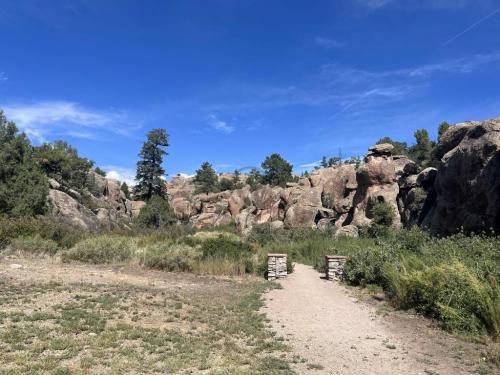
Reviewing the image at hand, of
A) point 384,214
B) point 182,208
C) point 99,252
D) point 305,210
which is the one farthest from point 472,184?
point 182,208

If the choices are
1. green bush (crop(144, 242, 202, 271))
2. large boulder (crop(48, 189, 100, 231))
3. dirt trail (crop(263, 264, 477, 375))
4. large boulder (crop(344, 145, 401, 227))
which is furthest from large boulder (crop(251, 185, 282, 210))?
dirt trail (crop(263, 264, 477, 375))

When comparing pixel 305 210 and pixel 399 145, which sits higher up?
pixel 399 145

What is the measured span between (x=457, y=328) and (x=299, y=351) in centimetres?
306

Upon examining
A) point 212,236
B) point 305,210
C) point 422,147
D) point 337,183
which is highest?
point 422,147

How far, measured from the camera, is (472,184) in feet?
56.4

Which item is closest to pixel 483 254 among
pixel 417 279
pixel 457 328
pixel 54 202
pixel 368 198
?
pixel 417 279

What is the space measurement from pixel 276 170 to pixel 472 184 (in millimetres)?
48839

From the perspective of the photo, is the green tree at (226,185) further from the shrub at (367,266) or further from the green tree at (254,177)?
the shrub at (367,266)

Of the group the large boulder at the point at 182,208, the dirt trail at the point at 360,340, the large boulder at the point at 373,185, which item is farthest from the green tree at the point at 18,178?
the large boulder at the point at 182,208

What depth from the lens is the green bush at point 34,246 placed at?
1656cm

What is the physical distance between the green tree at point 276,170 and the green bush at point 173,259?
158 feet

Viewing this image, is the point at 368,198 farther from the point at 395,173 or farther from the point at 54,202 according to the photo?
the point at 54,202

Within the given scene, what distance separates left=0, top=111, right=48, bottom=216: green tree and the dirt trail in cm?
2256

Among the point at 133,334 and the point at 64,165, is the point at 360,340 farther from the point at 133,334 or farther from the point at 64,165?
the point at 64,165
